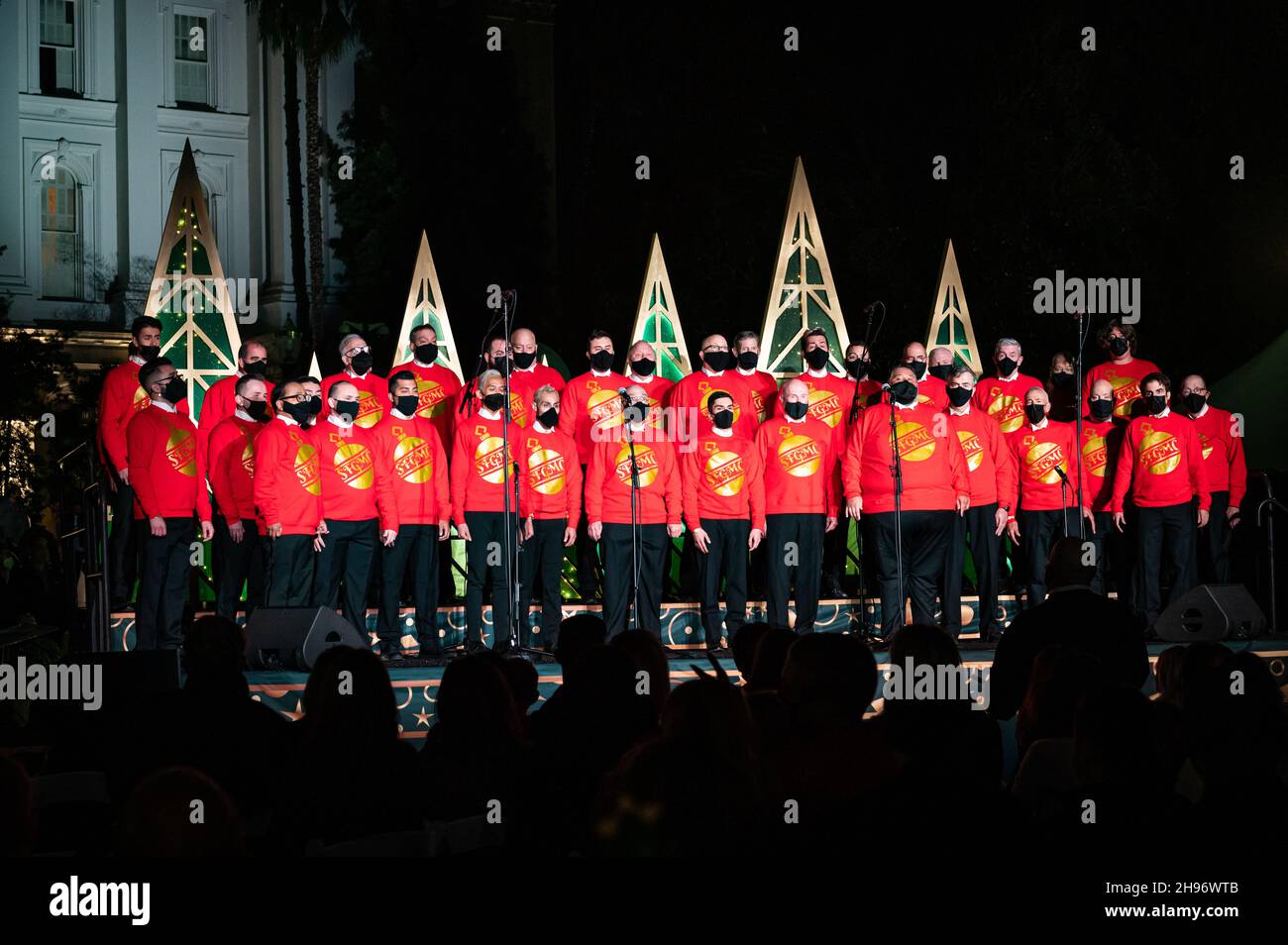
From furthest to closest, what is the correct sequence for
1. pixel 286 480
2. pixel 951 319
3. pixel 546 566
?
pixel 951 319
pixel 546 566
pixel 286 480

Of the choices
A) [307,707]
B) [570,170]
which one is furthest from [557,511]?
[570,170]

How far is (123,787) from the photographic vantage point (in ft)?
16.3

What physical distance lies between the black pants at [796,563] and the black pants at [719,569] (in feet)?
0.64

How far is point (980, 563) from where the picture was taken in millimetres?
11828

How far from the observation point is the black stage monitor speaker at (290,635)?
910 cm

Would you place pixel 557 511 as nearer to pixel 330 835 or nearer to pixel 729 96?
pixel 330 835

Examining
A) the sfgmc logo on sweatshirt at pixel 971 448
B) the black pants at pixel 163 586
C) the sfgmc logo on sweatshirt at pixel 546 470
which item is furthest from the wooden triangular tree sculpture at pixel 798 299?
the black pants at pixel 163 586

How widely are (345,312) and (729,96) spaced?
778 cm

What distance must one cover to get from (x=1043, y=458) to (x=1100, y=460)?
20.6 inches

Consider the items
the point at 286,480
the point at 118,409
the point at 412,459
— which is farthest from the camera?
the point at 118,409

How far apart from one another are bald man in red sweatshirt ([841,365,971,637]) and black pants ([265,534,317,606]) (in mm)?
3809

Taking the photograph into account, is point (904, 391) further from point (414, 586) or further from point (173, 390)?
point (173, 390)

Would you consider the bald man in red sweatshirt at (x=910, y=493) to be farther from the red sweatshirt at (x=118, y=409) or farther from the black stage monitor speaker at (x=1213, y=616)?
the red sweatshirt at (x=118, y=409)

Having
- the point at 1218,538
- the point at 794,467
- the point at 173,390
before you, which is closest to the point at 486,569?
the point at 794,467
